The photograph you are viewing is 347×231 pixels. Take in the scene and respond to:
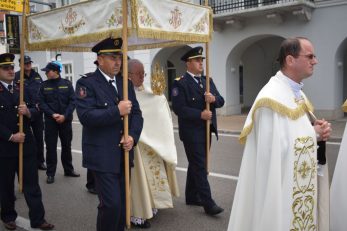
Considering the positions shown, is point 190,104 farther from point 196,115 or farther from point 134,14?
point 134,14

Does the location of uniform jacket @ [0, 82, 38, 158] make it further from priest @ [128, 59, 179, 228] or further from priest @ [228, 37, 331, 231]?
priest @ [228, 37, 331, 231]

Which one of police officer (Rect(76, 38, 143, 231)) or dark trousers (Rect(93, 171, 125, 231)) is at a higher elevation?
police officer (Rect(76, 38, 143, 231))

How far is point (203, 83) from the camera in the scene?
4.96 m

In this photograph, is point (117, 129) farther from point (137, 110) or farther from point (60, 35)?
point (60, 35)

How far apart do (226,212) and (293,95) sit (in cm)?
241

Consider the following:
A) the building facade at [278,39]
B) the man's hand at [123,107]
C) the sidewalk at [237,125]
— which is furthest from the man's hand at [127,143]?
the building facade at [278,39]

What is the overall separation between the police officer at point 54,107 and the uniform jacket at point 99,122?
352cm

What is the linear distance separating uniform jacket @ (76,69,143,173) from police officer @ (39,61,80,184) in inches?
139

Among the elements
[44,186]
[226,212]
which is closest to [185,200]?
[226,212]

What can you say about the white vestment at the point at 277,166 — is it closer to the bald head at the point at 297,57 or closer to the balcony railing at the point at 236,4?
the bald head at the point at 297,57

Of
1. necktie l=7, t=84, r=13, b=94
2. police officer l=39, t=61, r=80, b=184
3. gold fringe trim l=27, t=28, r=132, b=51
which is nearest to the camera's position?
gold fringe trim l=27, t=28, r=132, b=51

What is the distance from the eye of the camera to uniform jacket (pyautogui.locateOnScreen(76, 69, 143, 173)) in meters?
3.39

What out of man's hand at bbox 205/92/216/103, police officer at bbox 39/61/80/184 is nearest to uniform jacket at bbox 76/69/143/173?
man's hand at bbox 205/92/216/103

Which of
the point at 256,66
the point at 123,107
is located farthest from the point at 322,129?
the point at 256,66
